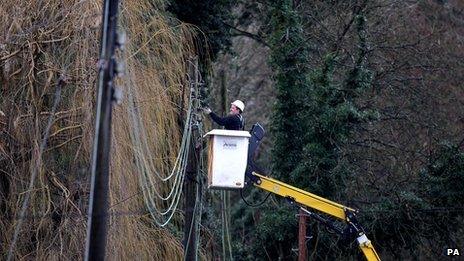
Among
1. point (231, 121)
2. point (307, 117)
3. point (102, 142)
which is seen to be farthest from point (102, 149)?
point (307, 117)

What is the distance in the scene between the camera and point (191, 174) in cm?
1531

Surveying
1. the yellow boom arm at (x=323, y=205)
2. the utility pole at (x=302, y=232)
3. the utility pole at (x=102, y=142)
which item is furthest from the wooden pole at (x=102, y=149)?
the utility pole at (x=302, y=232)

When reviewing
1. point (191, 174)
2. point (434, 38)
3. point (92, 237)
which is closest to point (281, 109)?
point (434, 38)

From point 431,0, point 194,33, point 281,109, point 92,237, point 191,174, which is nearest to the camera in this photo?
point 92,237

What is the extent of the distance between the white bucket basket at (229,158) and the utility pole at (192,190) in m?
0.36

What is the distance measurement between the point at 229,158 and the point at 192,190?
88 cm

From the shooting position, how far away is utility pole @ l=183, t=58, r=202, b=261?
15195 mm

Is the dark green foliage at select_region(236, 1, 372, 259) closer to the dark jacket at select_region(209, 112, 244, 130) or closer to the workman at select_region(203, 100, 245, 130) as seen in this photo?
the workman at select_region(203, 100, 245, 130)

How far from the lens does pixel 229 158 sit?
49.9 ft

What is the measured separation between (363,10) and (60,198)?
11615mm

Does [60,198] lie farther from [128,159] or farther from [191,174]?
[191,174]

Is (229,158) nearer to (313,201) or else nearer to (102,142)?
(313,201)

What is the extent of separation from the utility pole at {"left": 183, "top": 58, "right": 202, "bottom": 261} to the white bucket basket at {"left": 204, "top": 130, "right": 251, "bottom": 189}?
1.18 ft

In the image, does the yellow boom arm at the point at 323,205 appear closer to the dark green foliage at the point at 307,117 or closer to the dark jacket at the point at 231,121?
the dark jacket at the point at 231,121
